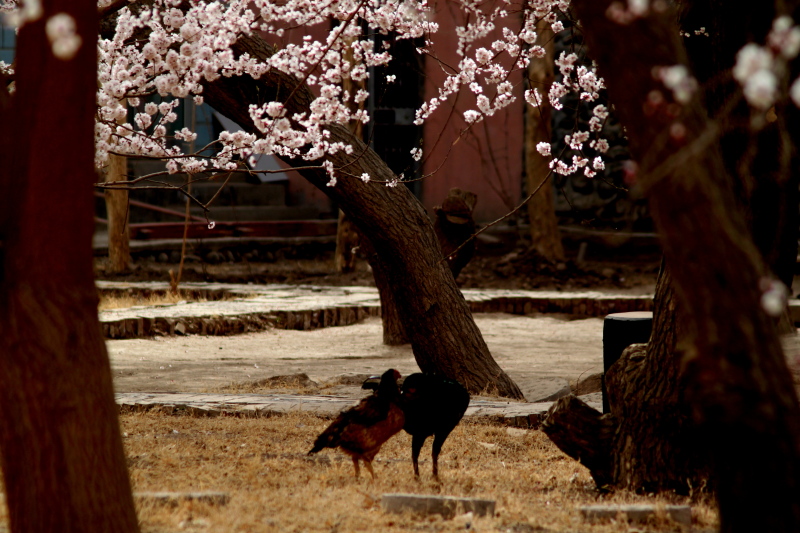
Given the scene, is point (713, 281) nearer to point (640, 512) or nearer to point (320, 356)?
point (640, 512)

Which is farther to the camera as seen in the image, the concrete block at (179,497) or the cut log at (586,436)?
the cut log at (586,436)

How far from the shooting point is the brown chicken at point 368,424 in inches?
157

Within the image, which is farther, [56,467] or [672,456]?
[672,456]

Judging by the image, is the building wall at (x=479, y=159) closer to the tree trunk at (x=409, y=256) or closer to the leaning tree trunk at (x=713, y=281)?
the tree trunk at (x=409, y=256)

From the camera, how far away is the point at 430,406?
13.8 ft

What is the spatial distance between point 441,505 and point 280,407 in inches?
99.0

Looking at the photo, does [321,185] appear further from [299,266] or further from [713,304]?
[299,266]

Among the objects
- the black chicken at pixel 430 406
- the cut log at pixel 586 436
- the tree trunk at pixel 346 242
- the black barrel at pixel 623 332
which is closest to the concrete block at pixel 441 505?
the black chicken at pixel 430 406

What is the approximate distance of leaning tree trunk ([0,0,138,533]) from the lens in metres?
2.51

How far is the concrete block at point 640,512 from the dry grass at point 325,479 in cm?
4

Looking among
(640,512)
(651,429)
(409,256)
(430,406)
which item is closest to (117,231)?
(409,256)

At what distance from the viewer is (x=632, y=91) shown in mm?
2168

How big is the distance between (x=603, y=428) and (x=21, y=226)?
2.87m

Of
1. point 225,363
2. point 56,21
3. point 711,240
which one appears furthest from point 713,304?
point 225,363
